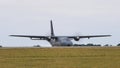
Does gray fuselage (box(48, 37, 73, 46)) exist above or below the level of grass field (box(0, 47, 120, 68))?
below

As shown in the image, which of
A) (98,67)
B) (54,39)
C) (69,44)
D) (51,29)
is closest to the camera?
(98,67)

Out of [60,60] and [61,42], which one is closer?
[60,60]

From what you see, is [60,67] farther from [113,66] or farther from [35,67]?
[113,66]

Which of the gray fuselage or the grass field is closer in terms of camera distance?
the grass field

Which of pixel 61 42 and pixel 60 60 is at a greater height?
pixel 60 60

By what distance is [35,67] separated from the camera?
103ft

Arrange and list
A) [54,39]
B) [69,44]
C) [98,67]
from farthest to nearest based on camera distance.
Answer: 1. [54,39]
2. [69,44]
3. [98,67]

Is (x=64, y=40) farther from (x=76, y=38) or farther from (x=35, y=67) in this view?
(x=35, y=67)

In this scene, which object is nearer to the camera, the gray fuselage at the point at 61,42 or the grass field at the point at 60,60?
the grass field at the point at 60,60

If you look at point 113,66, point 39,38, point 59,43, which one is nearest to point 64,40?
point 59,43

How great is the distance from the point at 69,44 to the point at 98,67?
251 ft

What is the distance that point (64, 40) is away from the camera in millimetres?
109938

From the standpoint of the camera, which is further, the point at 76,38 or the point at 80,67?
the point at 76,38

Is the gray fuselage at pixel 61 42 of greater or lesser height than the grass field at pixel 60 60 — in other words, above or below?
below
